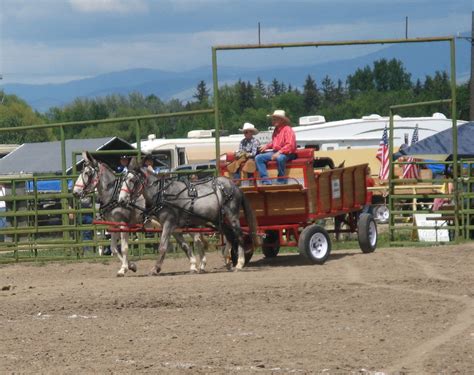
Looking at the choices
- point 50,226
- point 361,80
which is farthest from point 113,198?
point 361,80

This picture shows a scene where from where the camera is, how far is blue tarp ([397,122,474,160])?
2748cm

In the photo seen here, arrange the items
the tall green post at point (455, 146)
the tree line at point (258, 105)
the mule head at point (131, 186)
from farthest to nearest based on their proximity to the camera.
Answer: the tree line at point (258, 105) < the tall green post at point (455, 146) < the mule head at point (131, 186)

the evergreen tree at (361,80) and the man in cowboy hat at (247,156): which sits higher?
the evergreen tree at (361,80)

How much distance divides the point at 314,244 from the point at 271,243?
1648 mm

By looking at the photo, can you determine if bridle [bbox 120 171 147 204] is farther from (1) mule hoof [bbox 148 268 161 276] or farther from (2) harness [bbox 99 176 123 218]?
(1) mule hoof [bbox 148 268 161 276]

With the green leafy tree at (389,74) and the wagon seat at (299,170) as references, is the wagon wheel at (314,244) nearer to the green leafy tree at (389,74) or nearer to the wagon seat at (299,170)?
the wagon seat at (299,170)

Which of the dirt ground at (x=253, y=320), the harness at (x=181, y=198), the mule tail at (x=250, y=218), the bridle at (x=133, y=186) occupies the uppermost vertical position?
the bridle at (x=133, y=186)

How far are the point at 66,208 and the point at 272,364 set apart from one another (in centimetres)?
1303

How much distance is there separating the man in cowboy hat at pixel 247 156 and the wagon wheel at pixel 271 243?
1.64 metres

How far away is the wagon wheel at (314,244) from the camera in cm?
1856

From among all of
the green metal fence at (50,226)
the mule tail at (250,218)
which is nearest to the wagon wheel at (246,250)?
the mule tail at (250,218)

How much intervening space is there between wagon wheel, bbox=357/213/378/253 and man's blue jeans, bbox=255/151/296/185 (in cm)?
231

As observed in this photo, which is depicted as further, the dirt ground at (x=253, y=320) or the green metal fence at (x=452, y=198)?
the green metal fence at (x=452, y=198)

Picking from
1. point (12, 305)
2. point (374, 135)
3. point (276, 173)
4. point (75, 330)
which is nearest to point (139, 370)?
point (75, 330)
